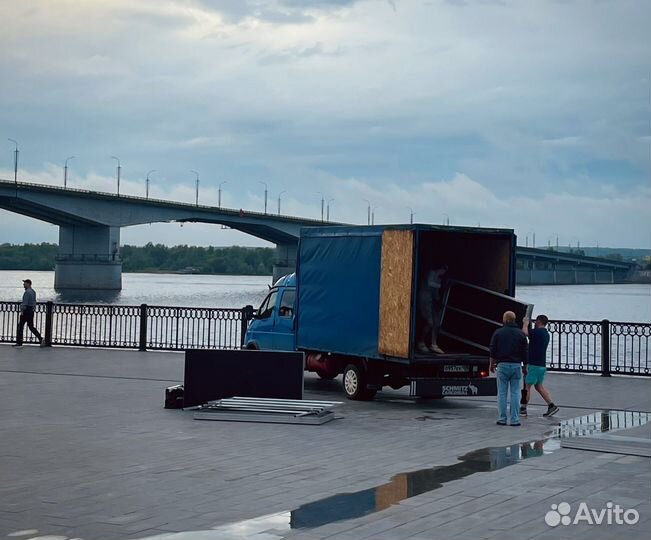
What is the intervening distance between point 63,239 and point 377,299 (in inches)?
2985

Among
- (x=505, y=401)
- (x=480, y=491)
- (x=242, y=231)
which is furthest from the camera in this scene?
(x=242, y=231)

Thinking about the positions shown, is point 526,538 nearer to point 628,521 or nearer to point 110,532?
point 628,521

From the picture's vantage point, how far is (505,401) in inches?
619

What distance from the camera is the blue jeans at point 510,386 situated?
1550 centimetres

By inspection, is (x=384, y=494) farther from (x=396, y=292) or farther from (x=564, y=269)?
(x=564, y=269)

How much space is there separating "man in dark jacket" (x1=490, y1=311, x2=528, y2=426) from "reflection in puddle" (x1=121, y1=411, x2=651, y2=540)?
0.81 metres

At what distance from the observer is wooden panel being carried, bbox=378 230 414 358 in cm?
1744

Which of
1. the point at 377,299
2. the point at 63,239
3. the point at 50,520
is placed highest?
the point at 63,239

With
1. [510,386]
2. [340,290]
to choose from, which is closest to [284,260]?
[340,290]

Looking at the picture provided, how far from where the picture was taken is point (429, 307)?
1842 centimetres

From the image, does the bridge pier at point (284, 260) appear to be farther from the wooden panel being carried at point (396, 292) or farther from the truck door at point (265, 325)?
the wooden panel being carried at point (396, 292)

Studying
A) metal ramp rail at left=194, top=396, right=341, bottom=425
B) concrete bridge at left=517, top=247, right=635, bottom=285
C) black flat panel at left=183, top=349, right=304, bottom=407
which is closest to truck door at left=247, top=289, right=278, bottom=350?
black flat panel at left=183, top=349, right=304, bottom=407

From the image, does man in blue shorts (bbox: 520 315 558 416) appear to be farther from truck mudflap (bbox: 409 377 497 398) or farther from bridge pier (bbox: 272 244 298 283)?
bridge pier (bbox: 272 244 298 283)

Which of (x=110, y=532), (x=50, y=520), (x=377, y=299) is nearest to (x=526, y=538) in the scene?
(x=110, y=532)
